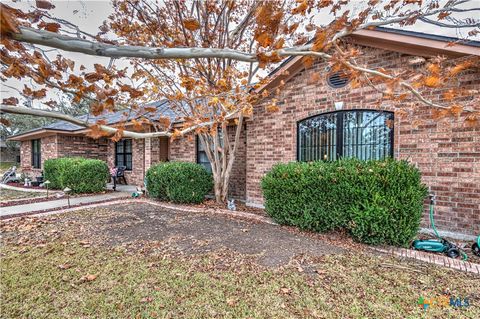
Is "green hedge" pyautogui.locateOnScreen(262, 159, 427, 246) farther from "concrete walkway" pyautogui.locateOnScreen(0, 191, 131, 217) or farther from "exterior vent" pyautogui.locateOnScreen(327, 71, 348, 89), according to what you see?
"concrete walkway" pyautogui.locateOnScreen(0, 191, 131, 217)

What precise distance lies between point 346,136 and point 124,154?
Answer: 1179 centimetres

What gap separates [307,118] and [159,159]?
7452 millimetres

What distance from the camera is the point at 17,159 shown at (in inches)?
1164

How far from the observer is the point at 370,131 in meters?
5.89

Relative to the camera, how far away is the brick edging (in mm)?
3516

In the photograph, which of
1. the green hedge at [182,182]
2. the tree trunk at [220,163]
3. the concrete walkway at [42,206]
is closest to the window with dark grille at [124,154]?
the concrete walkway at [42,206]

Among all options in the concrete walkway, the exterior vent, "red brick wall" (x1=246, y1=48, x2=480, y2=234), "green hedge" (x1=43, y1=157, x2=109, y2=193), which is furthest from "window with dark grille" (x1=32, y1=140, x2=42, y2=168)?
the exterior vent

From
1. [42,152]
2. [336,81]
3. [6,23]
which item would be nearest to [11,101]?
[6,23]

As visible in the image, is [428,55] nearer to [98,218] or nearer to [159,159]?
[98,218]

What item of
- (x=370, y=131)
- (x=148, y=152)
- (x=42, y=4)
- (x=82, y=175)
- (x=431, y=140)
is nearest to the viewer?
(x=42, y=4)

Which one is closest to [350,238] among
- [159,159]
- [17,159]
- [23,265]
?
[23,265]

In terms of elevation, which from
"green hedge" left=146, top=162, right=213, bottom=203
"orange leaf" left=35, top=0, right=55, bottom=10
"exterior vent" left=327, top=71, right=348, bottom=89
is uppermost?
"exterior vent" left=327, top=71, right=348, bottom=89

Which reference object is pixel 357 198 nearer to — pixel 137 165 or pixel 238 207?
pixel 238 207

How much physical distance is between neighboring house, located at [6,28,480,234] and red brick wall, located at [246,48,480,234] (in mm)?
15
